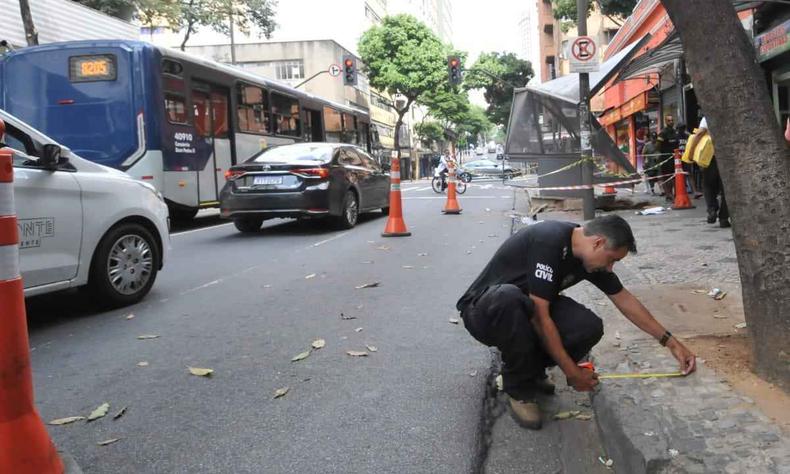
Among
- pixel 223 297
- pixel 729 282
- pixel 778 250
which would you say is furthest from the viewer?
pixel 223 297

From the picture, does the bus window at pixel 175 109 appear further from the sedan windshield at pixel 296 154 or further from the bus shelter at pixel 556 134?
the bus shelter at pixel 556 134

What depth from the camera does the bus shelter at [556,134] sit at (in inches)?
484

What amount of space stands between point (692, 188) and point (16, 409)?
15182mm

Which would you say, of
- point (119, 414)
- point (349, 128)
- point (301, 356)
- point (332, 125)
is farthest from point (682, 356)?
point (349, 128)

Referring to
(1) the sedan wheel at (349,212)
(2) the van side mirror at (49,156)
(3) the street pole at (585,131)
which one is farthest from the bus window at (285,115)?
(2) the van side mirror at (49,156)

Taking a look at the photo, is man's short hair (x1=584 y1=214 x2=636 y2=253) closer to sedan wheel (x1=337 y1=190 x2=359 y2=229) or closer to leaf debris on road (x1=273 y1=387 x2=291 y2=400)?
leaf debris on road (x1=273 y1=387 x2=291 y2=400)

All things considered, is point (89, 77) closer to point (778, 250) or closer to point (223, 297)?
point (223, 297)

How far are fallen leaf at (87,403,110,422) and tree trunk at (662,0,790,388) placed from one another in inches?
129

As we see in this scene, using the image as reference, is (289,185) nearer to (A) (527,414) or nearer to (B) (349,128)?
(A) (527,414)

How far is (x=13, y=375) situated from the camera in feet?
7.38

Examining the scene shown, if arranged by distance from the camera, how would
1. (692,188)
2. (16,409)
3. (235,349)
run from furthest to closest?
(692,188), (235,349), (16,409)

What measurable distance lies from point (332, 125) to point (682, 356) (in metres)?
16.4

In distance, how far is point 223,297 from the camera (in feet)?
19.5

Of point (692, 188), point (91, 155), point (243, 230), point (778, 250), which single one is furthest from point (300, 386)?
point (692, 188)
